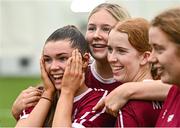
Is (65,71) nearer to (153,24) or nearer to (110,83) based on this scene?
(153,24)

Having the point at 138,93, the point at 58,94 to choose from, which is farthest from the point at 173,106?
the point at 58,94

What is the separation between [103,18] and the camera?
15.7ft

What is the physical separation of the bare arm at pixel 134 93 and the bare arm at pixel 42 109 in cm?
42

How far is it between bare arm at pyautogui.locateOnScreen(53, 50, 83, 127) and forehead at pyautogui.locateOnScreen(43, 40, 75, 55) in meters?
0.07

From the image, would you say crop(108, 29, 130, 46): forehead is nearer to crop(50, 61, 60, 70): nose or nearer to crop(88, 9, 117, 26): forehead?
crop(50, 61, 60, 70): nose

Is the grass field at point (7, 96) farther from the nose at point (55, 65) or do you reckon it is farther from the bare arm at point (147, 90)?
the bare arm at point (147, 90)

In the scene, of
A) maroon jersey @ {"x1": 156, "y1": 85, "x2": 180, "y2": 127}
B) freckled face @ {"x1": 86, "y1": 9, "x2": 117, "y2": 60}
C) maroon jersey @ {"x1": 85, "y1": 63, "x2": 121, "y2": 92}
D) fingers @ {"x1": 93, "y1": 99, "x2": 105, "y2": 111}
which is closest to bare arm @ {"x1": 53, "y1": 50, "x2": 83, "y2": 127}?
fingers @ {"x1": 93, "y1": 99, "x2": 105, "y2": 111}

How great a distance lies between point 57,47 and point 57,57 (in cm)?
6

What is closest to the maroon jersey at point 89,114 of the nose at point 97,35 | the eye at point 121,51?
the eye at point 121,51

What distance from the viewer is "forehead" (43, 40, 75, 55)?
398 centimetres

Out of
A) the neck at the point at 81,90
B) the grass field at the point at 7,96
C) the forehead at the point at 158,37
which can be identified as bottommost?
the grass field at the point at 7,96

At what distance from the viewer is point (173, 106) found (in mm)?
3447

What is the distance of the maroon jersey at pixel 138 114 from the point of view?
3531mm

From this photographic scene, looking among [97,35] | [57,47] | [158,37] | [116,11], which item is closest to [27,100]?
[57,47]
